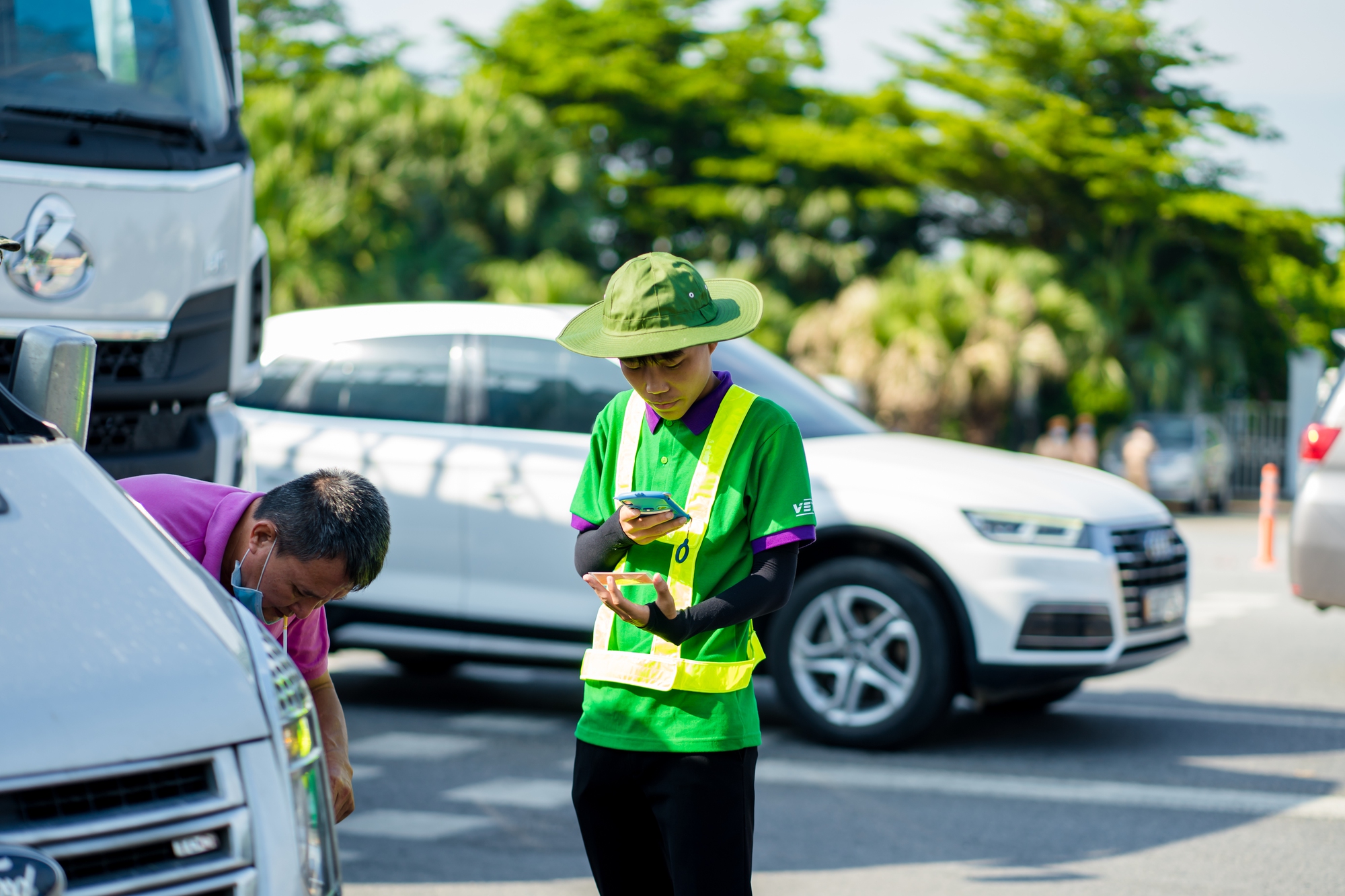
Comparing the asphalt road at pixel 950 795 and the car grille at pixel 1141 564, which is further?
the car grille at pixel 1141 564

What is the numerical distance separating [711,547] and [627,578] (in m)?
0.20

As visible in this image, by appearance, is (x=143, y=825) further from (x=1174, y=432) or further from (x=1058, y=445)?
(x=1174, y=432)

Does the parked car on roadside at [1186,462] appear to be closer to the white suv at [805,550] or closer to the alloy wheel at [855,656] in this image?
the white suv at [805,550]

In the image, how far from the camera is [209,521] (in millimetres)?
2959

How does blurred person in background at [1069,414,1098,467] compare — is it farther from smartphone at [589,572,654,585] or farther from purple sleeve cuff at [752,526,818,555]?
smartphone at [589,572,654,585]

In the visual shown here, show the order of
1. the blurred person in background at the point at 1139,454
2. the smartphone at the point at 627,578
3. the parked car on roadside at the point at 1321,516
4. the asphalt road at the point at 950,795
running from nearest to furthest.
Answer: the smartphone at the point at 627,578
the asphalt road at the point at 950,795
the parked car on roadside at the point at 1321,516
the blurred person in background at the point at 1139,454

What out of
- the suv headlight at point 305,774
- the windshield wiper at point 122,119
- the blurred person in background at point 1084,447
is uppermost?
the windshield wiper at point 122,119

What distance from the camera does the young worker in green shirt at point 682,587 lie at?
2893 mm

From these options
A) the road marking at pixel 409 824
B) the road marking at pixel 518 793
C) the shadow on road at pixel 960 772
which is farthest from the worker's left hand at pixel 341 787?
the road marking at pixel 518 793

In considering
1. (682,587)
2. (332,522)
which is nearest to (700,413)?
(682,587)

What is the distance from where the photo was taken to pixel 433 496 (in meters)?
7.19

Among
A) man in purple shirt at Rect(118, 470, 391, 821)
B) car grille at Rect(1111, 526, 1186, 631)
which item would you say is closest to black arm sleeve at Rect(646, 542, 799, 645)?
man in purple shirt at Rect(118, 470, 391, 821)

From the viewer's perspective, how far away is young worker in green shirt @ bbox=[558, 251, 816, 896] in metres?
2.89

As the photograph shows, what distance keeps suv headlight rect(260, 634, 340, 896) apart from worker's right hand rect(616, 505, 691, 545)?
67 cm
